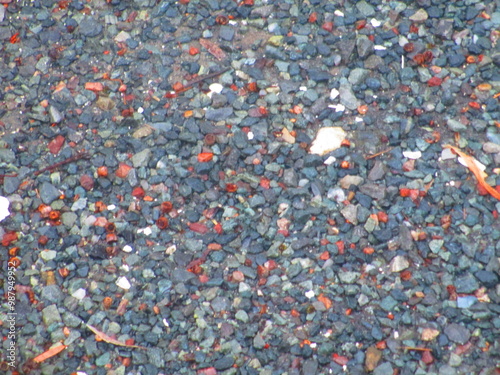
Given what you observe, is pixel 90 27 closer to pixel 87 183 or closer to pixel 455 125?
pixel 87 183

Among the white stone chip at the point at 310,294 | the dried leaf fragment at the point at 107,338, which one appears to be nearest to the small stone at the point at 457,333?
the white stone chip at the point at 310,294

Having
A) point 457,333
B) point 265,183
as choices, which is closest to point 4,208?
point 265,183

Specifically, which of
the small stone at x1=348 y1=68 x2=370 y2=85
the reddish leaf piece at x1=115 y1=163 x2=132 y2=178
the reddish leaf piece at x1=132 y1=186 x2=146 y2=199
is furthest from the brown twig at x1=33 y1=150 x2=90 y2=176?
the small stone at x1=348 y1=68 x2=370 y2=85

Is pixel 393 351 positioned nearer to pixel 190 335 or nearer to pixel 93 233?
pixel 190 335

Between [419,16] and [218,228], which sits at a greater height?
[419,16]

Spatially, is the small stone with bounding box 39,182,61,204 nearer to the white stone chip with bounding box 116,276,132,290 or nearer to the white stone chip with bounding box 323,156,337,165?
the white stone chip with bounding box 116,276,132,290
